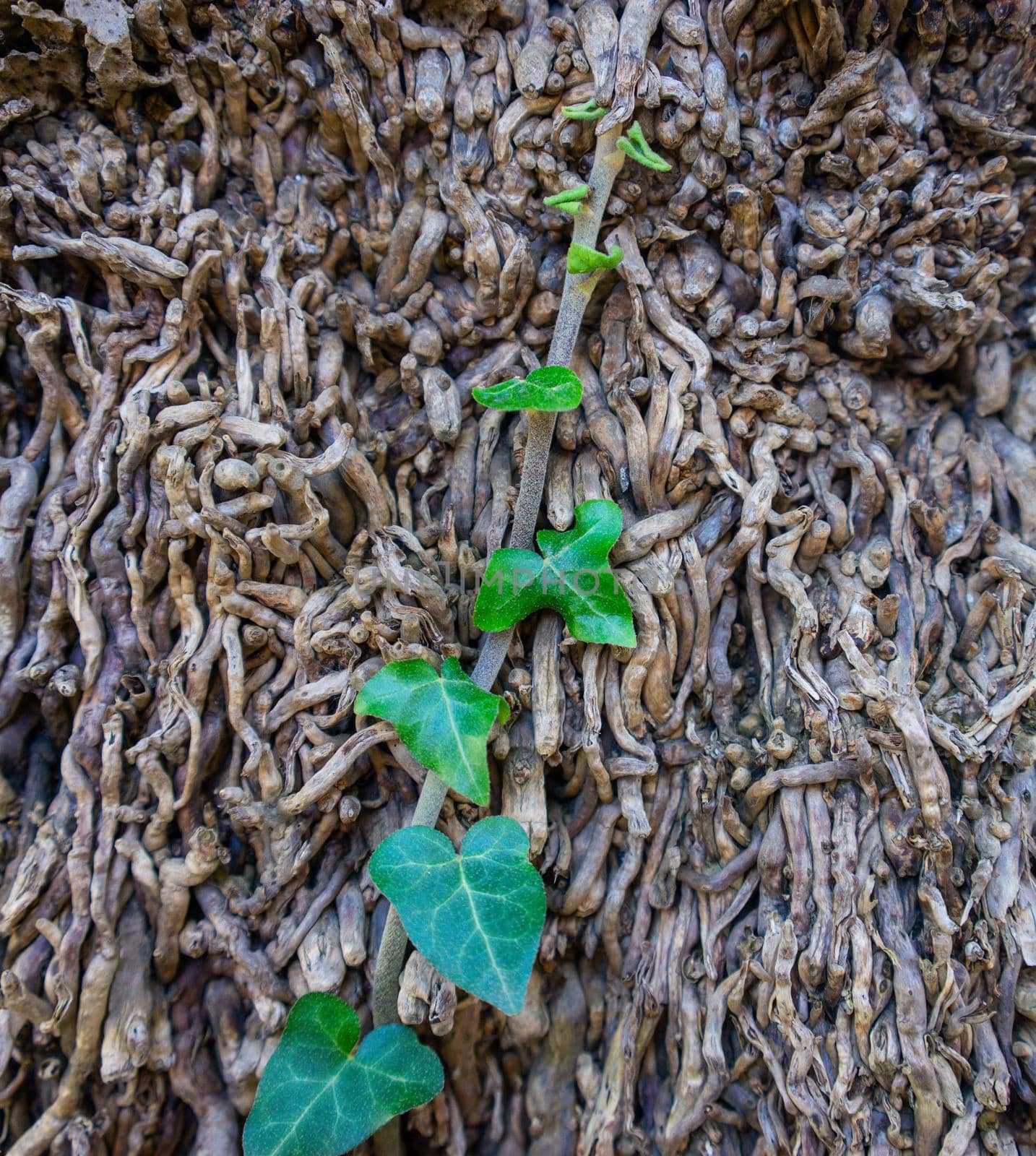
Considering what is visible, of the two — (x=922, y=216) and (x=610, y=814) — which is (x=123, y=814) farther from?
(x=922, y=216)

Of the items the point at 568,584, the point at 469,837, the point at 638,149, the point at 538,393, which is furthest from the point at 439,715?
the point at 638,149

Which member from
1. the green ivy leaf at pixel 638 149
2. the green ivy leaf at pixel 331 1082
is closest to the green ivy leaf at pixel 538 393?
the green ivy leaf at pixel 638 149

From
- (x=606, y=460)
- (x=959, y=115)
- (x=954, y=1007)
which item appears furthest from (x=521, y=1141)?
(x=959, y=115)

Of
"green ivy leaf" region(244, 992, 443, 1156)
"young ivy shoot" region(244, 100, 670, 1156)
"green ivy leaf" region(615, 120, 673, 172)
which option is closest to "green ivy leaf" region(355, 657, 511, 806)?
"young ivy shoot" region(244, 100, 670, 1156)

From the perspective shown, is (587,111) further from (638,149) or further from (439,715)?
(439,715)

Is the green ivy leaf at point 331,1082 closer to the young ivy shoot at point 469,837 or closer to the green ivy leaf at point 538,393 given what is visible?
the young ivy shoot at point 469,837
